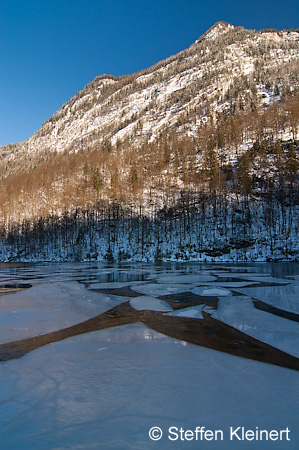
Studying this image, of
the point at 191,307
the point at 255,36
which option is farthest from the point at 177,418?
the point at 255,36

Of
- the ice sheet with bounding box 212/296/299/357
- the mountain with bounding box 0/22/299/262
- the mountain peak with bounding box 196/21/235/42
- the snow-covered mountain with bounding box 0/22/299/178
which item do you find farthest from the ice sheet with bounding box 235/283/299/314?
the mountain peak with bounding box 196/21/235/42

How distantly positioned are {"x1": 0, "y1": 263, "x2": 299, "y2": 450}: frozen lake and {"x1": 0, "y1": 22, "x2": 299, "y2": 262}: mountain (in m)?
46.9

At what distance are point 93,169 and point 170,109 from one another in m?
52.7

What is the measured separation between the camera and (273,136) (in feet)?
206

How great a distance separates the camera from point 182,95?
108 metres

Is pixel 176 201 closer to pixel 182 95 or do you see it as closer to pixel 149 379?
pixel 149 379

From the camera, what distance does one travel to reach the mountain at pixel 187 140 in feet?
182

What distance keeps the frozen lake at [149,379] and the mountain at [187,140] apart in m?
46.9

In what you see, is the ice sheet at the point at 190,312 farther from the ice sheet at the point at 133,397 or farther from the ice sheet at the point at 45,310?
the ice sheet at the point at 133,397

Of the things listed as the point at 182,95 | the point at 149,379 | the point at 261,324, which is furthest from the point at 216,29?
the point at 149,379

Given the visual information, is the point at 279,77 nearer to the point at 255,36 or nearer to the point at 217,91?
the point at 217,91

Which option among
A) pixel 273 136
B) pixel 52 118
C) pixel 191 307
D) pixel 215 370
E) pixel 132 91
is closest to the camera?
pixel 215 370

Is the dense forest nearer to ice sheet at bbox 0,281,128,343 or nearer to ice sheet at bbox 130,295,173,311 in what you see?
ice sheet at bbox 130,295,173,311

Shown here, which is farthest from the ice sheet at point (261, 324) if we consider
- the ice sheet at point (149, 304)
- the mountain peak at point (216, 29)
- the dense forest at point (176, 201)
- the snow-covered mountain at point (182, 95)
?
the mountain peak at point (216, 29)
